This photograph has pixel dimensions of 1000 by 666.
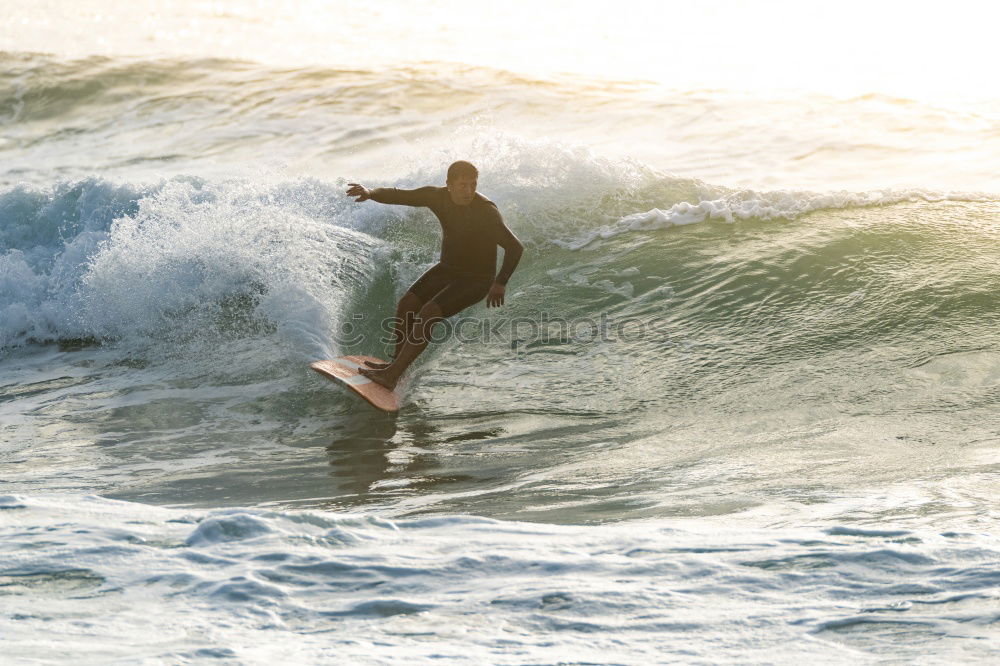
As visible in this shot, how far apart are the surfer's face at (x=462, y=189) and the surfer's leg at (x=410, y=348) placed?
78 cm

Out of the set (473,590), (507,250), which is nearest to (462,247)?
(507,250)

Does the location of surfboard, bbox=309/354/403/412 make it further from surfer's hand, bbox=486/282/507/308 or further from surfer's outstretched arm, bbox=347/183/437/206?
surfer's outstretched arm, bbox=347/183/437/206

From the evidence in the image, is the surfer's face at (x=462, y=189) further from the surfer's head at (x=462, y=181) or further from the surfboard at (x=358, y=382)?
the surfboard at (x=358, y=382)

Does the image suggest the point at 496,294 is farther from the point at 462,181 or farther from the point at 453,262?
the point at 462,181

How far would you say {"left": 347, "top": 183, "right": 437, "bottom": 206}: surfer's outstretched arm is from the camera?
22.8 ft

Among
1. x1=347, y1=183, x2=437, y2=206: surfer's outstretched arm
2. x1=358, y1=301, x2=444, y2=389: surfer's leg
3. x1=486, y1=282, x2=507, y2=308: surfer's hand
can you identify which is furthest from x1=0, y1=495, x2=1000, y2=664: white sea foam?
x1=347, y1=183, x2=437, y2=206: surfer's outstretched arm

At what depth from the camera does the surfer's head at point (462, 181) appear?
6918mm

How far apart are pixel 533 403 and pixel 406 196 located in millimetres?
1774

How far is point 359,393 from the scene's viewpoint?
715 centimetres

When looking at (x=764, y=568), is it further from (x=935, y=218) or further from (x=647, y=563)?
(x=935, y=218)

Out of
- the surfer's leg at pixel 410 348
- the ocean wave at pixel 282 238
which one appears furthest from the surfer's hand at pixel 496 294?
the ocean wave at pixel 282 238

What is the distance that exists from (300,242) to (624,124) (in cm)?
894

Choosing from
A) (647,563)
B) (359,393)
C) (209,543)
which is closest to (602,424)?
(359,393)

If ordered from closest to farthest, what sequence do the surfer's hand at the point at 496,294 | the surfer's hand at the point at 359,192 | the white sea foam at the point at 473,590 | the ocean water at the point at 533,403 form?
the white sea foam at the point at 473,590 → the ocean water at the point at 533,403 → the surfer's hand at the point at 359,192 → the surfer's hand at the point at 496,294
